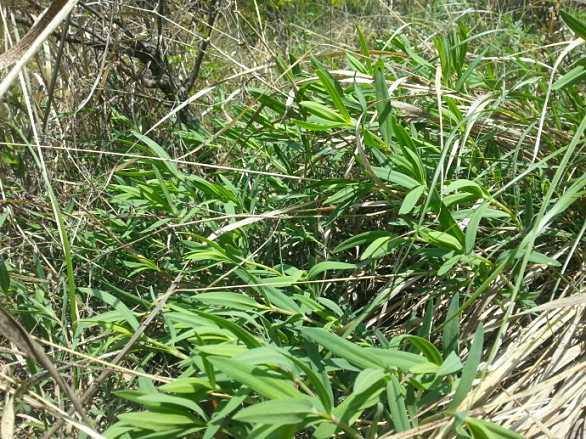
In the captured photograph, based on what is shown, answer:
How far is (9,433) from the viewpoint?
746 millimetres

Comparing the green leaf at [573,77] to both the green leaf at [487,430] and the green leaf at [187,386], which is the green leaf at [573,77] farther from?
the green leaf at [187,386]

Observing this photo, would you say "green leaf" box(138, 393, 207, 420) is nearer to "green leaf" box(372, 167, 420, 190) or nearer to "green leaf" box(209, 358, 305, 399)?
"green leaf" box(209, 358, 305, 399)

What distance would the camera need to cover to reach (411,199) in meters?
0.97

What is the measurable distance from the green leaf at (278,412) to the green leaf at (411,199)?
32cm

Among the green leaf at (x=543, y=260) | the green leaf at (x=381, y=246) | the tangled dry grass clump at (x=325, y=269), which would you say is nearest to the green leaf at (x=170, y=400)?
the tangled dry grass clump at (x=325, y=269)

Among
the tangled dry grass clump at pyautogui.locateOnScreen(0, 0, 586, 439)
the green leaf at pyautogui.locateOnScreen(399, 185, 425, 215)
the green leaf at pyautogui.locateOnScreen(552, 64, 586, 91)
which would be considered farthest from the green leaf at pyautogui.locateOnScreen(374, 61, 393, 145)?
the green leaf at pyautogui.locateOnScreen(552, 64, 586, 91)

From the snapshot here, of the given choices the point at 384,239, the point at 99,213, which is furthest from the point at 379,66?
the point at 99,213

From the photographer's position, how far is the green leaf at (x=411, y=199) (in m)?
0.94

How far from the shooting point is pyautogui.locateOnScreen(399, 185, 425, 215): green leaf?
94 centimetres

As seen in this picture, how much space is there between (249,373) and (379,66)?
1.86 ft

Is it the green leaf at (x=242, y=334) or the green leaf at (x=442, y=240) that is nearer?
the green leaf at (x=242, y=334)

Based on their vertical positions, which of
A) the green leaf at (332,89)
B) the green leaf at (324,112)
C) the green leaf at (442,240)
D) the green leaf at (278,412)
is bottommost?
the green leaf at (278,412)

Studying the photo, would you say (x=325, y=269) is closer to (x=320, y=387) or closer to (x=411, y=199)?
(x=411, y=199)

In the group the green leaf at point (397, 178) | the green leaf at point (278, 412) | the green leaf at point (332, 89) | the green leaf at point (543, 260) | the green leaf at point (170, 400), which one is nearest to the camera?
the green leaf at point (278, 412)
